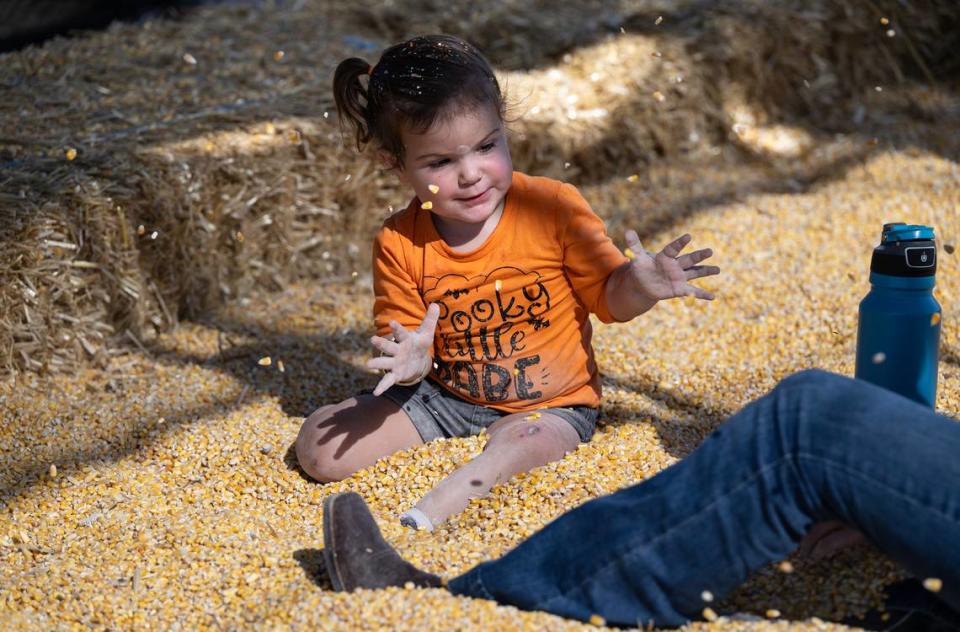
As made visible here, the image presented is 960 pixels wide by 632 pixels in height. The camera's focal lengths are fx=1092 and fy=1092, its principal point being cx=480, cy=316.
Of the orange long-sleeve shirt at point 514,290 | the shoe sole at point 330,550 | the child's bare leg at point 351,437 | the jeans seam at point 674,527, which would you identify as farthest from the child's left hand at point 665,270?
the shoe sole at point 330,550

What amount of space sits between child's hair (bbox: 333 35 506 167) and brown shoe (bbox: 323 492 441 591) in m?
0.95

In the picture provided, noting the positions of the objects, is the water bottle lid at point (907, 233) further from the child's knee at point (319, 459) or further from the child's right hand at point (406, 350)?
the child's knee at point (319, 459)

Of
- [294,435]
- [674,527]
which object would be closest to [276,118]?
[294,435]

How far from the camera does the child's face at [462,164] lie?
8.63 feet

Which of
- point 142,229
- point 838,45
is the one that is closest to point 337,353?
point 142,229

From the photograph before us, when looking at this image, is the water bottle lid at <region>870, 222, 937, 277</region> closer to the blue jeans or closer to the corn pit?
the blue jeans

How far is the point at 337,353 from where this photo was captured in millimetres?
3605

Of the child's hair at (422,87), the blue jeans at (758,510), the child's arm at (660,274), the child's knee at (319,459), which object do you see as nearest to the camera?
the blue jeans at (758,510)

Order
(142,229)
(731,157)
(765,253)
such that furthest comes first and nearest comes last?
(731,157)
(765,253)
(142,229)

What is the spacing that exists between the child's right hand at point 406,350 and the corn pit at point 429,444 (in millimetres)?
296

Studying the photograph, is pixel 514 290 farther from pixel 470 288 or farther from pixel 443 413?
pixel 443 413

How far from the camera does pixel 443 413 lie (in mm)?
2885

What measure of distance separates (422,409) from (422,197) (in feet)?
1.86

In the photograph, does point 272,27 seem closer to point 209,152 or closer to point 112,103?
point 112,103
